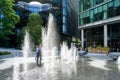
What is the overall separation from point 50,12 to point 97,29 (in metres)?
32.1

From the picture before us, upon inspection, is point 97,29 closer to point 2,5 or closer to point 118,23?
point 118,23

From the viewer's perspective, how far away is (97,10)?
60.5m

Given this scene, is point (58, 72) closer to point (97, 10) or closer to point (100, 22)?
point (100, 22)

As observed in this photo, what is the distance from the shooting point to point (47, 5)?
9238 centimetres

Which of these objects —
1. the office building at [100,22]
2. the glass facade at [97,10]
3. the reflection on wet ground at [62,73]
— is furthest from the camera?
the office building at [100,22]

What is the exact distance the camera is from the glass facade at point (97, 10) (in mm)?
52844

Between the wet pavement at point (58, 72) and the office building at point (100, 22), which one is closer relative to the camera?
the wet pavement at point (58, 72)

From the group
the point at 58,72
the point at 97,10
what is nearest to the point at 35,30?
the point at 97,10

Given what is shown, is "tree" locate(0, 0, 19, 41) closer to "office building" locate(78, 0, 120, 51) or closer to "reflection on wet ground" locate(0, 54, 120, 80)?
"reflection on wet ground" locate(0, 54, 120, 80)

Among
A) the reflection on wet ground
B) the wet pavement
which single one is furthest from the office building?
the reflection on wet ground

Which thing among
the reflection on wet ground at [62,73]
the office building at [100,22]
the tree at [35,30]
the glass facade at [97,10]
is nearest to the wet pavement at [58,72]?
the reflection on wet ground at [62,73]

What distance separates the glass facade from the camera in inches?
2080

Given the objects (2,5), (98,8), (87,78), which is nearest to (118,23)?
(98,8)

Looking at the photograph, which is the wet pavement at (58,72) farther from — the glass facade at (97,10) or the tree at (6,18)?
the glass facade at (97,10)
